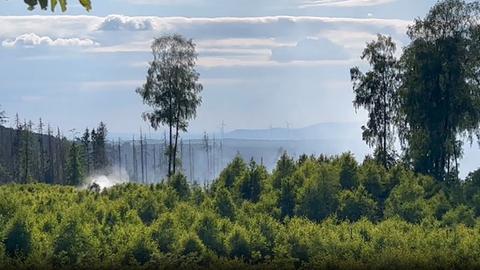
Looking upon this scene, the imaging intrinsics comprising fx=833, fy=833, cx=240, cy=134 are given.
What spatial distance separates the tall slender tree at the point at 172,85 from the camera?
197ft

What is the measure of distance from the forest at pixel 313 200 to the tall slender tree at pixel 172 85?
82mm

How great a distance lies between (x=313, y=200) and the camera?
35281mm

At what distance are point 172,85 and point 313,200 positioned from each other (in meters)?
27.0

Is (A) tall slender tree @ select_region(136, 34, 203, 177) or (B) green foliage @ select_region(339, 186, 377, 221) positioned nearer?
(B) green foliage @ select_region(339, 186, 377, 221)

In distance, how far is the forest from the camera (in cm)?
2064

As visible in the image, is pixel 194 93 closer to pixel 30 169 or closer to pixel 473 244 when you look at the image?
pixel 473 244

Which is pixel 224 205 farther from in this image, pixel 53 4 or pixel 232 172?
pixel 53 4

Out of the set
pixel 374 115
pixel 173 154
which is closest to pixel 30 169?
pixel 173 154

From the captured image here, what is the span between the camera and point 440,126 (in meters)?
50.2

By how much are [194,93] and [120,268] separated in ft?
146

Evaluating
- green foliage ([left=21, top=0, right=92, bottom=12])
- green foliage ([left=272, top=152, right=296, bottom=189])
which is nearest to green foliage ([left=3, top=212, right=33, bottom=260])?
green foliage ([left=21, top=0, right=92, bottom=12])

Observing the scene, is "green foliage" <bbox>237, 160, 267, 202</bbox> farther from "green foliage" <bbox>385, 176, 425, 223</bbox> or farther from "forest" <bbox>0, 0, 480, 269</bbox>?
"green foliage" <bbox>385, 176, 425, 223</bbox>

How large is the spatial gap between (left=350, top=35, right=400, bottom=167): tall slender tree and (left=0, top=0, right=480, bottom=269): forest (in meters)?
0.07

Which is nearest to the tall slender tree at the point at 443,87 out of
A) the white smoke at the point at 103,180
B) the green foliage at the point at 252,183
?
the green foliage at the point at 252,183
